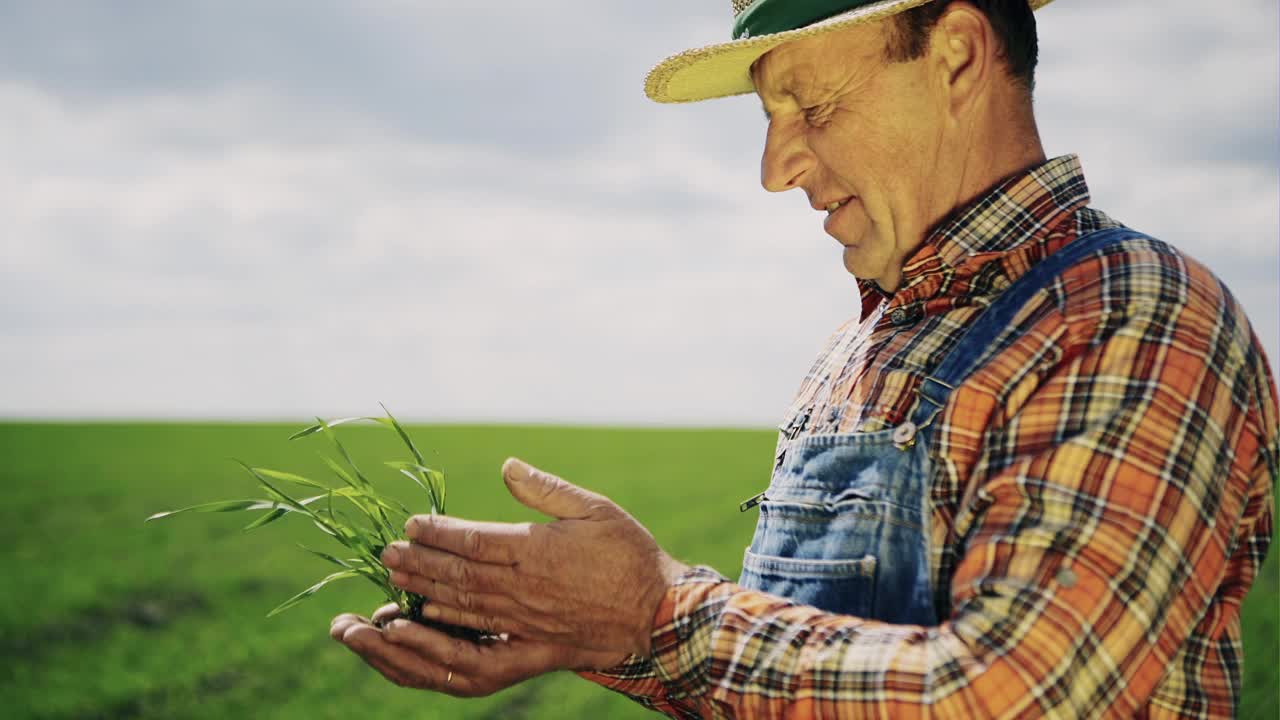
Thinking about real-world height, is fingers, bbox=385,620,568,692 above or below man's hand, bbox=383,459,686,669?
below

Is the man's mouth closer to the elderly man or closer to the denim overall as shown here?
the elderly man

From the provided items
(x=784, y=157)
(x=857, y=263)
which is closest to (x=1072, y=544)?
(x=857, y=263)

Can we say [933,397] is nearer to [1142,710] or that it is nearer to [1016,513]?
[1016,513]

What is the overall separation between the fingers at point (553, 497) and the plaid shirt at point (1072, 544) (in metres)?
0.19

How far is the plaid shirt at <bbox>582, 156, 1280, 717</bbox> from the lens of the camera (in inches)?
60.1

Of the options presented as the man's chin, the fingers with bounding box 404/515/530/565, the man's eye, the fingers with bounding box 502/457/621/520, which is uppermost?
→ the man's eye

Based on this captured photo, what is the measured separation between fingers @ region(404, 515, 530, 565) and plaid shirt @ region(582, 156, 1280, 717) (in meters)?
0.28

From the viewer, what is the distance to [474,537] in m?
1.77

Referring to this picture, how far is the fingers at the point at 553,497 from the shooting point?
180 cm

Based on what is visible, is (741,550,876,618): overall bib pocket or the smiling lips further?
the smiling lips

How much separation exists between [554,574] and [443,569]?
21cm

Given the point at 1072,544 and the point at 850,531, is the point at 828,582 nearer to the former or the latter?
the point at 850,531

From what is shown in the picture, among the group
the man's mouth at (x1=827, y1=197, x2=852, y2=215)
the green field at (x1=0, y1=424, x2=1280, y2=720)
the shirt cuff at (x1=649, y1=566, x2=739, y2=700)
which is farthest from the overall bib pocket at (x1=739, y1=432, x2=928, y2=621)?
the green field at (x1=0, y1=424, x2=1280, y2=720)

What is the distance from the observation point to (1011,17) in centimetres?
221
